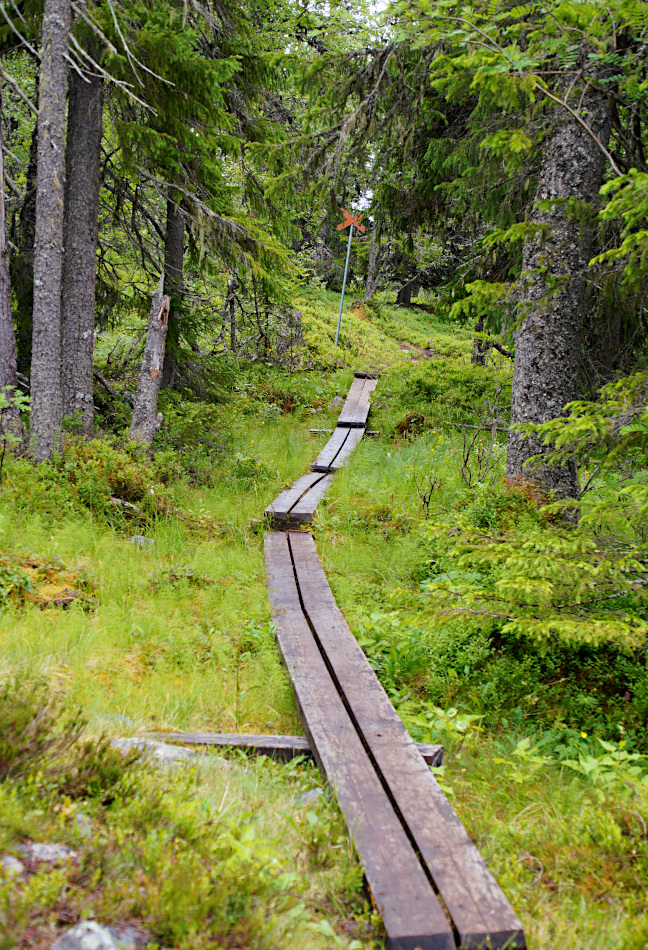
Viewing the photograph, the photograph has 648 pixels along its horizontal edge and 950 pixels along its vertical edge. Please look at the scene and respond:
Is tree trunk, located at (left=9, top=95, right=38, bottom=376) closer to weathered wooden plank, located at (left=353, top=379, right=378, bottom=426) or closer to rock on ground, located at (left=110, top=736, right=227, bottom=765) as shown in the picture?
weathered wooden plank, located at (left=353, top=379, right=378, bottom=426)

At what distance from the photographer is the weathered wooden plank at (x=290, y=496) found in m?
7.84

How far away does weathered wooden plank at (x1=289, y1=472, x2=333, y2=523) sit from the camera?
780cm

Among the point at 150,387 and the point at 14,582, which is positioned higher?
the point at 150,387

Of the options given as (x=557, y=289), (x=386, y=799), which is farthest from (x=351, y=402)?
(x=386, y=799)

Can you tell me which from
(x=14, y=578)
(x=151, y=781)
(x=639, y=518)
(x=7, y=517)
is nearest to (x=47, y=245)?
(x=7, y=517)

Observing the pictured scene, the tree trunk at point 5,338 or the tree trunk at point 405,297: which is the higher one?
the tree trunk at point 405,297

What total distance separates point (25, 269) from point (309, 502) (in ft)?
17.7

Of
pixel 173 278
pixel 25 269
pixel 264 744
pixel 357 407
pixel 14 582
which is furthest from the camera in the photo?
pixel 357 407

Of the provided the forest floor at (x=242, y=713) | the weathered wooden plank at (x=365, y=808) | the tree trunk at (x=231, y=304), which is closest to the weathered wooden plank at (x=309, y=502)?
the forest floor at (x=242, y=713)

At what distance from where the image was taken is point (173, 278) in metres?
10.2

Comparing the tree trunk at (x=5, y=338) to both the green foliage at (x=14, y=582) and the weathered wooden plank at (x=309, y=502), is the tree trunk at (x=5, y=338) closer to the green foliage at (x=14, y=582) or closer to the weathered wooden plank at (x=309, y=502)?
the green foliage at (x=14, y=582)

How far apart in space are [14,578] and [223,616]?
1771 mm

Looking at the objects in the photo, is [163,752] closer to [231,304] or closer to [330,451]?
[330,451]

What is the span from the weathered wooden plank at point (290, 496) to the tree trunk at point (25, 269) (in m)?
4.35
